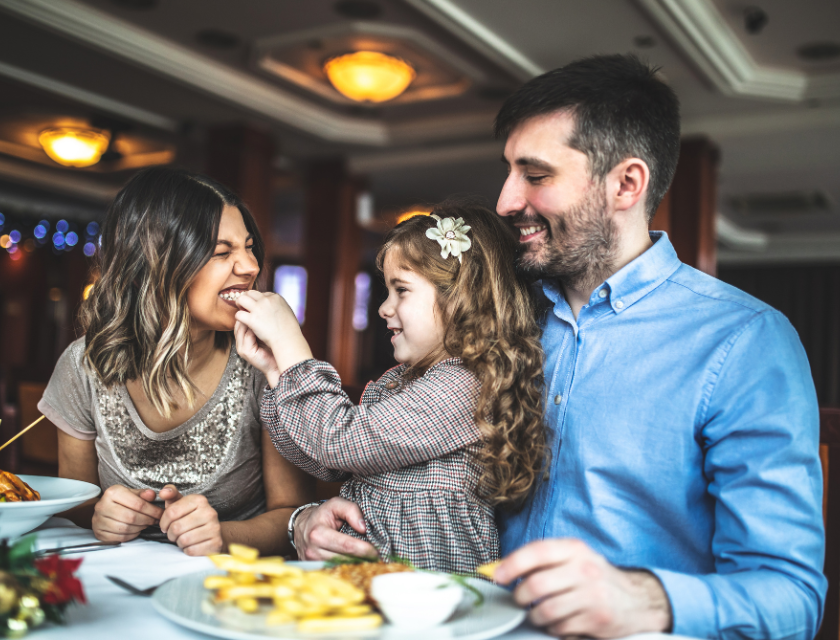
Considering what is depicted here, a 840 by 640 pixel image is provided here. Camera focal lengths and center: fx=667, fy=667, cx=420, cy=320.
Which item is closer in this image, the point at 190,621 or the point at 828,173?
the point at 190,621

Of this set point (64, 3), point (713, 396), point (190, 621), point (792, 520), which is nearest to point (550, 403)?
point (713, 396)

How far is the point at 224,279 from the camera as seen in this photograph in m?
1.57

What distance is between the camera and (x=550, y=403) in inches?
52.4

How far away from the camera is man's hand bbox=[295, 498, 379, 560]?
1.22 m

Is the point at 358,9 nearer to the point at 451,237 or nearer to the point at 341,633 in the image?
the point at 451,237

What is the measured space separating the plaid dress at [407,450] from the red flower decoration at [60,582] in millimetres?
474

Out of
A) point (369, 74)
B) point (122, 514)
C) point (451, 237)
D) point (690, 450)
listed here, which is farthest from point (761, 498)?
point (369, 74)

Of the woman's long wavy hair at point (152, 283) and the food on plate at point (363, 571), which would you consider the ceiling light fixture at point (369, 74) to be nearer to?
the woman's long wavy hair at point (152, 283)

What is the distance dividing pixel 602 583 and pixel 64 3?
17.8 ft

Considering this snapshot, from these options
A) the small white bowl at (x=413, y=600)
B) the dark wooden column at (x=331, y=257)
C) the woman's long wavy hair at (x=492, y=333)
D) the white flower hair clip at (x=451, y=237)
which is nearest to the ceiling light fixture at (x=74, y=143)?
the dark wooden column at (x=331, y=257)

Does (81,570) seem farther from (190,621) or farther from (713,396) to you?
(713,396)

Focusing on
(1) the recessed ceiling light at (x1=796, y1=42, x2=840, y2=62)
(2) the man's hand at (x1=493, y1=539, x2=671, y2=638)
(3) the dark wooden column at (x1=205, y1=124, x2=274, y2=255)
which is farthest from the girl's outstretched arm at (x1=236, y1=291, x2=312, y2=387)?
(3) the dark wooden column at (x1=205, y1=124, x2=274, y2=255)

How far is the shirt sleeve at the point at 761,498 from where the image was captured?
3.05ft

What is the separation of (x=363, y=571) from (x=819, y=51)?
5.74 m
